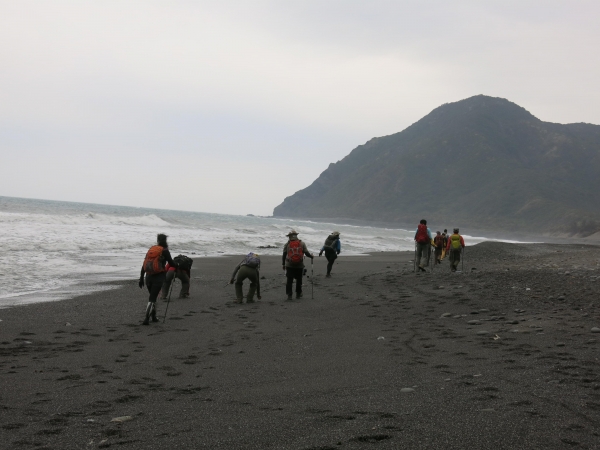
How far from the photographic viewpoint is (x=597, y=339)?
7734mm

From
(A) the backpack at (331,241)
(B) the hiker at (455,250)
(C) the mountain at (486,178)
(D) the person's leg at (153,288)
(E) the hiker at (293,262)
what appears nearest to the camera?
(D) the person's leg at (153,288)

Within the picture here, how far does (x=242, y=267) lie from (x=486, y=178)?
16196 centimetres

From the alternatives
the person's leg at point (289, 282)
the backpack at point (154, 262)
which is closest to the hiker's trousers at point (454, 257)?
the person's leg at point (289, 282)

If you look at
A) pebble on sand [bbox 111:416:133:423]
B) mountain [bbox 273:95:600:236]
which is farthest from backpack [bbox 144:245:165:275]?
mountain [bbox 273:95:600:236]

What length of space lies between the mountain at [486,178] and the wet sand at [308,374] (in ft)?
408

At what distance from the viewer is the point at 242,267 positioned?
13398mm

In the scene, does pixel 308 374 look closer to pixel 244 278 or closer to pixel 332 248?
pixel 244 278

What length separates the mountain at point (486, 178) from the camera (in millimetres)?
143875

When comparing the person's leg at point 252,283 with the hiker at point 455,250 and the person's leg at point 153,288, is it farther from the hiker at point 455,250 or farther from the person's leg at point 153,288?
the hiker at point 455,250

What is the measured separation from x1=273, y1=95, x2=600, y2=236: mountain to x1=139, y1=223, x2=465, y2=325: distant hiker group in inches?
4499

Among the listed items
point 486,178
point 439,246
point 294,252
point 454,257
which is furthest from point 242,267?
point 486,178

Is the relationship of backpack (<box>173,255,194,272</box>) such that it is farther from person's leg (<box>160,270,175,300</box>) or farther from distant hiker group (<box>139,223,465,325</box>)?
person's leg (<box>160,270,175,300</box>)

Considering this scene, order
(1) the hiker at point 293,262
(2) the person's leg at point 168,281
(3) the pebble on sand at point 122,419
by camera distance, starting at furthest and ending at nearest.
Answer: (1) the hiker at point 293,262 → (2) the person's leg at point 168,281 → (3) the pebble on sand at point 122,419

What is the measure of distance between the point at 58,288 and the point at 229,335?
674 cm
